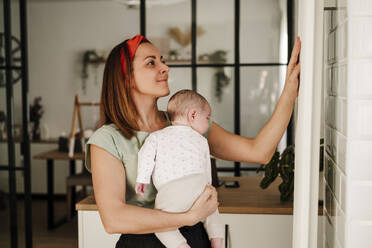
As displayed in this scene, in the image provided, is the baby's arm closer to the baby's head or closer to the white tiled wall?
the baby's head

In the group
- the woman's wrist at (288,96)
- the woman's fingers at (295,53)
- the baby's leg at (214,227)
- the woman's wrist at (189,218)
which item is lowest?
the baby's leg at (214,227)

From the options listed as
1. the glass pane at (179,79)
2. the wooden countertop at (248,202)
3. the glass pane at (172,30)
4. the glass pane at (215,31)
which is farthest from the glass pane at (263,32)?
the wooden countertop at (248,202)

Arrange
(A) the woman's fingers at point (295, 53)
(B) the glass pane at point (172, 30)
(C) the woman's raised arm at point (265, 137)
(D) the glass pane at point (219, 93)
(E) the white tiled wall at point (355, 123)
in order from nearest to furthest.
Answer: (E) the white tiled wall at point (355, 123)
(A) the woman's fingers at point (295, 53)
(C) the woman's raised arm at point (265, 137)
(D) the glass pane at point (219, 93)
(B) the glass pane at point (172, 30)

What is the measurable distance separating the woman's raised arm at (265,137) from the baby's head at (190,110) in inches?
9.1

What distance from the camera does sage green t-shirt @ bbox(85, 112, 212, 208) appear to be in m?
1.43

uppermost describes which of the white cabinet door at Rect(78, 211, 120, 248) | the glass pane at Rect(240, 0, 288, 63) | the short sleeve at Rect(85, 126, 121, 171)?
the glass pane at Rect(240, 0, 288, 63)

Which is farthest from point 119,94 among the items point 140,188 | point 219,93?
point 219,93

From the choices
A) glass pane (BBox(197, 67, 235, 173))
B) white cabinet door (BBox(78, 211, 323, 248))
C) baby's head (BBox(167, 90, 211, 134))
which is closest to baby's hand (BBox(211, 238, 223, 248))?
baby's head (BBox(167, 90, 211, 134))

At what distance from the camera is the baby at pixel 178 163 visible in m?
1.40

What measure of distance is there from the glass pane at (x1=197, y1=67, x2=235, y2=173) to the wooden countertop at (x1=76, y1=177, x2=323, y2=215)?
146 cm

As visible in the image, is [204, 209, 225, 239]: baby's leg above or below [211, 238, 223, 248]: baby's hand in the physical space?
above

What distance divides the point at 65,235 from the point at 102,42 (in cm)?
291

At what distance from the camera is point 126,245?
1521 mm

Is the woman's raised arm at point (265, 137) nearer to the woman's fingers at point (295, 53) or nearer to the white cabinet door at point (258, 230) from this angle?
the woman's fingers at point (295, 53)
